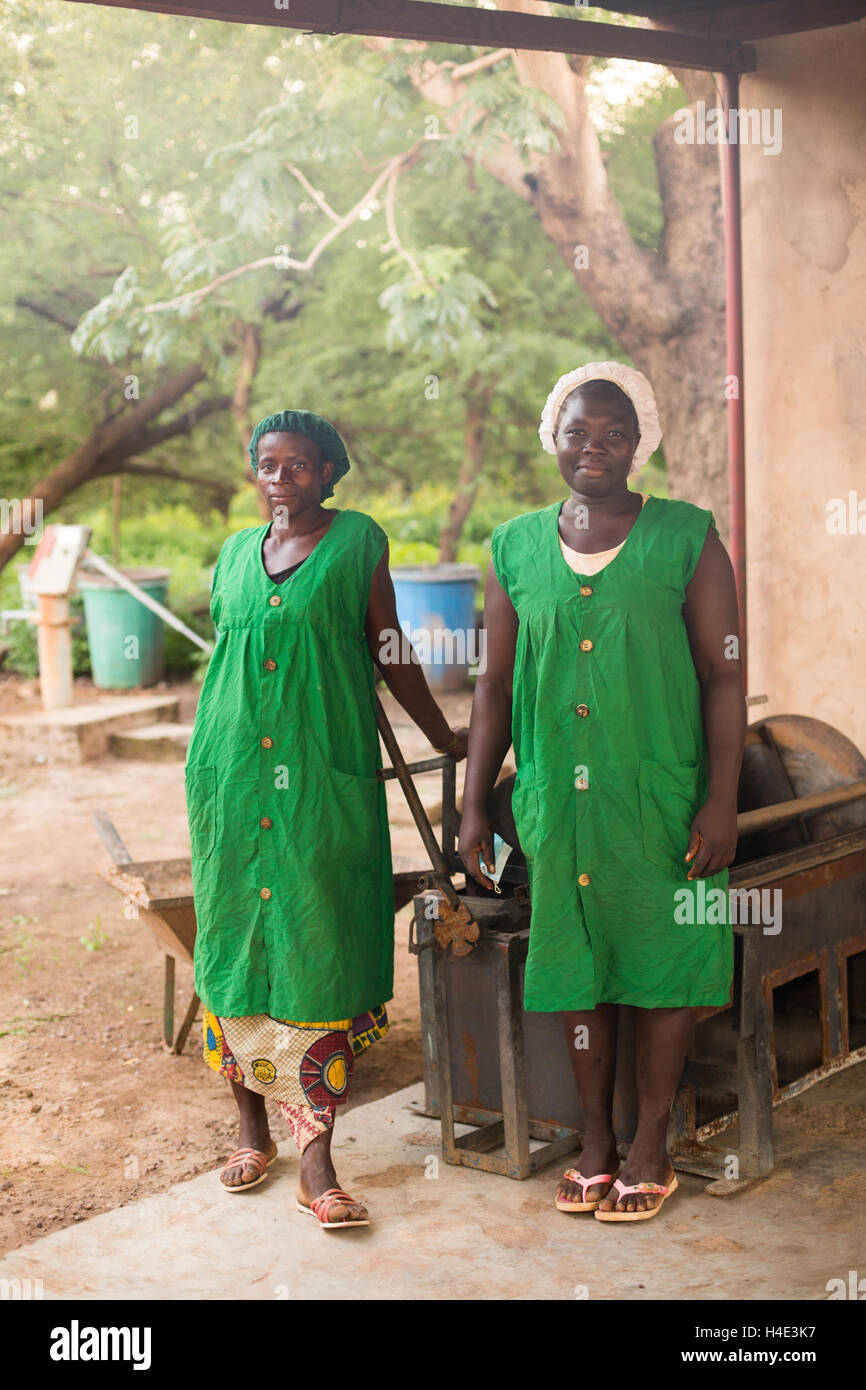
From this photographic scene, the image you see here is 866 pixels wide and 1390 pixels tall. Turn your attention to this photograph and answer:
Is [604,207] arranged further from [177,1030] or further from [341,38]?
[177,1030]

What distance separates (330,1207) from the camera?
3.31 meters

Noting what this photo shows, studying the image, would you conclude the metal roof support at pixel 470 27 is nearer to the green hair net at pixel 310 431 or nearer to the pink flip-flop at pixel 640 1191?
the green hair net at pixel 310 431

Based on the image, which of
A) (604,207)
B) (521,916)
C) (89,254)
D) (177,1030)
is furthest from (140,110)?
(521,916)

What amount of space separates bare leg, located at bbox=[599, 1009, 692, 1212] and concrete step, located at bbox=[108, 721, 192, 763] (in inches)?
270

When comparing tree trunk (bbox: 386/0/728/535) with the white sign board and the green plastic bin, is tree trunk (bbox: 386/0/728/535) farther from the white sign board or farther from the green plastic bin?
the green plastic bin

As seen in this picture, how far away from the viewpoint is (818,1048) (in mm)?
4438

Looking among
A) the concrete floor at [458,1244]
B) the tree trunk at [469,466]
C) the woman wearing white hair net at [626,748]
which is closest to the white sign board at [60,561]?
the tree trunk at [469,466]

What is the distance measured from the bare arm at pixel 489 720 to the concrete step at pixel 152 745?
661cm

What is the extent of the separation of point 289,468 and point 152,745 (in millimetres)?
6861

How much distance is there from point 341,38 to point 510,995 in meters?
7.83

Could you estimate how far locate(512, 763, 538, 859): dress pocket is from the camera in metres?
3.37

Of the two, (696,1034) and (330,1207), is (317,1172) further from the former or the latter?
(696,1034)

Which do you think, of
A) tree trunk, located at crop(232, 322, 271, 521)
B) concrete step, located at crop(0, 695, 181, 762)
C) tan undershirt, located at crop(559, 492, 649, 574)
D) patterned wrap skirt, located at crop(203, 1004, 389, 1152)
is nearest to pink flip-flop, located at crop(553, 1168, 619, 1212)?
patterned wrap skirt, located at crop(203, 1004, 389, 1152)

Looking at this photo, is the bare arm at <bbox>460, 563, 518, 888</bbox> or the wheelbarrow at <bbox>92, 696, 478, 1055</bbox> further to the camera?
the wheelbarrow at <bbox>92, 696, 478, 1055</bbox>
